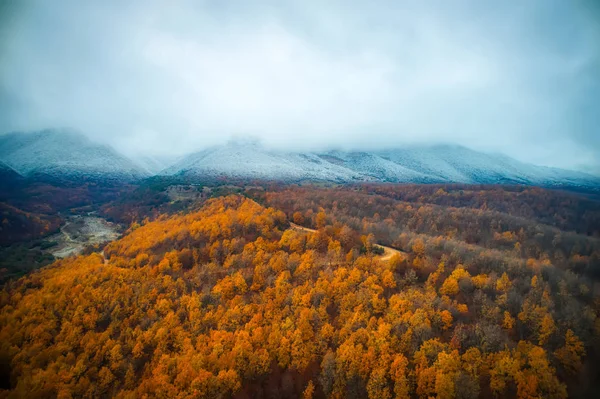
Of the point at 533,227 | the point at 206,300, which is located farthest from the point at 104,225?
the point at 533,227

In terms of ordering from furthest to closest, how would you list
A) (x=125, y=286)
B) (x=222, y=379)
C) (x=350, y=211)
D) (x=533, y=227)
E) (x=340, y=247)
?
(x=350, y=211) < (x=533, y=227) < (x=340, y=247) < (x=125, y=286) < (x=222, y=379)

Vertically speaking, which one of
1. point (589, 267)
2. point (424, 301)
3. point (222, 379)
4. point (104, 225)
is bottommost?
point (104, 225)

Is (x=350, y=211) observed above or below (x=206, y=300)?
above

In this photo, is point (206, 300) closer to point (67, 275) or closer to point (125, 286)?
point (125, 286)

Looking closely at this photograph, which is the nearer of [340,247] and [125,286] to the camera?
[125,286]

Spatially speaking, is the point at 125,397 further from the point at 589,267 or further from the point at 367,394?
the point at 589,267

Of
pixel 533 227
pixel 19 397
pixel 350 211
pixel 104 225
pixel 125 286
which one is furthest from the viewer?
pixel 104 225
